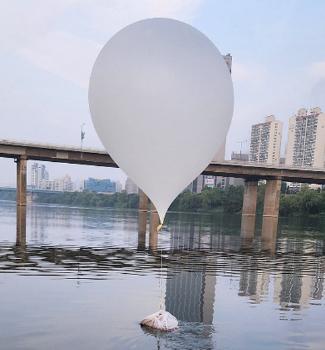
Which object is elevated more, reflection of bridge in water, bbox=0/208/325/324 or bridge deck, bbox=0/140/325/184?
bridge deck, bbox=0/140/325/184

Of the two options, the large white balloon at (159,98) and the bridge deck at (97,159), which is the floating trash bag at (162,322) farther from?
the bridge deck at (97,159)

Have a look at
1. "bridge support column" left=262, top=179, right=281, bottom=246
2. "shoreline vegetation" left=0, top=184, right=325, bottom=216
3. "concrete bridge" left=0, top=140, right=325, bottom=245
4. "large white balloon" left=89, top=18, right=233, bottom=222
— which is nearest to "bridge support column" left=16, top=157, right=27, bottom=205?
Result: "concrete bridge" left=0, top=140, right=325, bottom=245

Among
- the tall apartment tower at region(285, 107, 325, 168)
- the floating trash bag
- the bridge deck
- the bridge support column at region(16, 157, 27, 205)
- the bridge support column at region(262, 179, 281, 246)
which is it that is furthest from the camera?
the tall apartment tower at region(285, 107, 325, 168)

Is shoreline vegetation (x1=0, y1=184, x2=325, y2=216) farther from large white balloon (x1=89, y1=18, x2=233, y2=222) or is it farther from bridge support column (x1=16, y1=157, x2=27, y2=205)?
large white balloon (x1=89, y1=18, x2=233, y2=222)

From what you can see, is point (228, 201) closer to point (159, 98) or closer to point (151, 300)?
point (151, 300)

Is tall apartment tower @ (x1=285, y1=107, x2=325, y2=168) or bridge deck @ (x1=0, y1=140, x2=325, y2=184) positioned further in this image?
tall apartment tower @ (x1=285, y1=107, x2=325, y2=168)

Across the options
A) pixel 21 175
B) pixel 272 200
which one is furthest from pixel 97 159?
pixel 272 200

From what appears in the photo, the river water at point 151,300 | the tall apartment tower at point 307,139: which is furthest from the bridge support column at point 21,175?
the tall apartment tower at point 307,139
